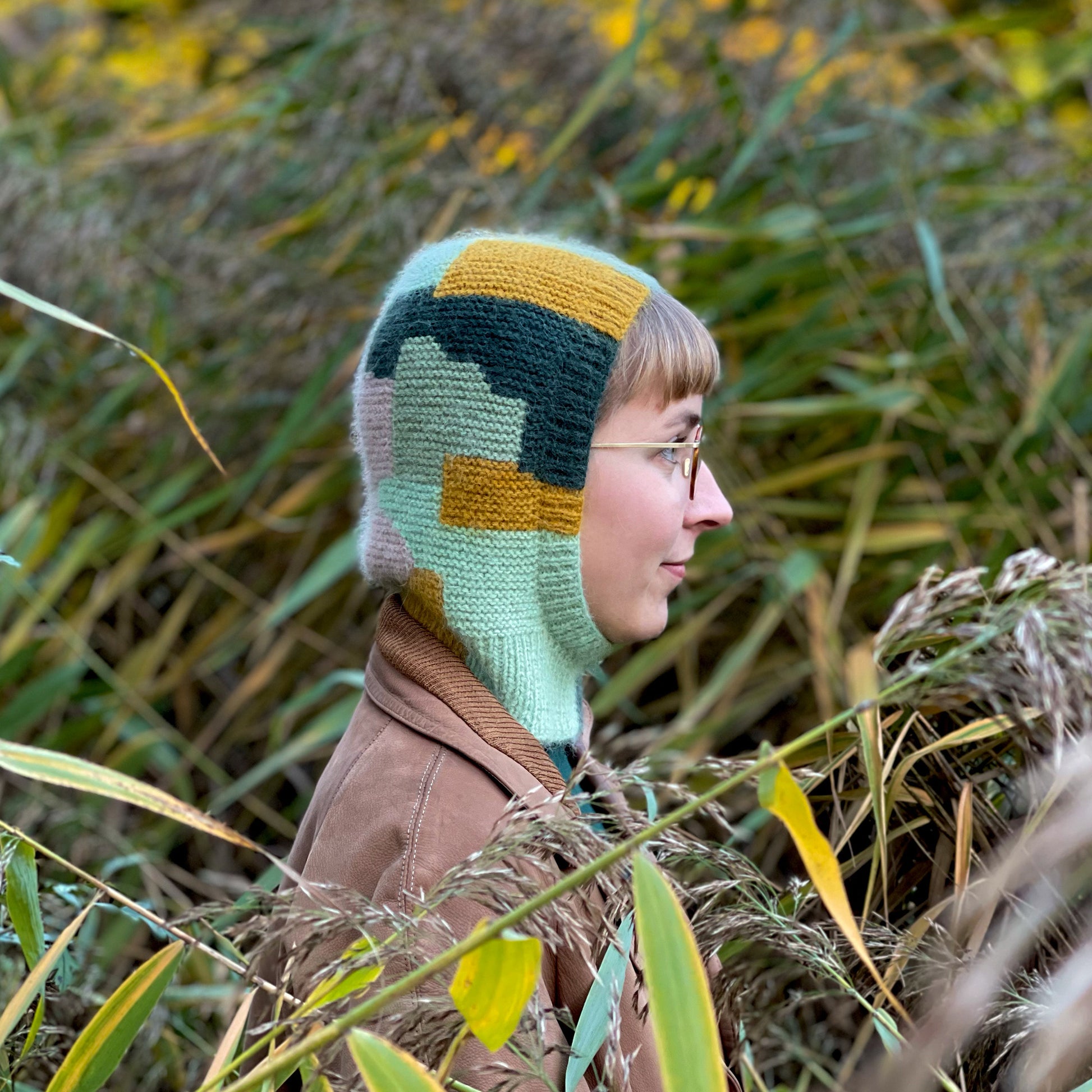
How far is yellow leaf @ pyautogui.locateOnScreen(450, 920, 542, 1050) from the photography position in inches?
26.3

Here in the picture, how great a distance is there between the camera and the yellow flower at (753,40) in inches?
115

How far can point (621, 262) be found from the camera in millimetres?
1350

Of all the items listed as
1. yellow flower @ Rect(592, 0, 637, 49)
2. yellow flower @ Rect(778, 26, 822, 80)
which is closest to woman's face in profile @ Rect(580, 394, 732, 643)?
yellow flower @ Rect(778, 26, 822, 80)

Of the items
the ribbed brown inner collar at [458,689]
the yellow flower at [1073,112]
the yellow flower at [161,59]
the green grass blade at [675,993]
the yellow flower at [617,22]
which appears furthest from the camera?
the yellow flower at [1073,112]

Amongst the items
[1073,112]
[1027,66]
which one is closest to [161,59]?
[1027,66]

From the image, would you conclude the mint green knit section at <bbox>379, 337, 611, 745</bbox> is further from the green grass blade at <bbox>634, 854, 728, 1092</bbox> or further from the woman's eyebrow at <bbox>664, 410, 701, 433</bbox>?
the green grass blade at <bbox>634, 854, 728, 1092</bbox>

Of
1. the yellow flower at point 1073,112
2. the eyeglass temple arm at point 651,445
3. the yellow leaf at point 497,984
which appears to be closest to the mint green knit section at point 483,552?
the eyeglass temple arm at point 651,445

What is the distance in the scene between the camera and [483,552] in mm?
1201

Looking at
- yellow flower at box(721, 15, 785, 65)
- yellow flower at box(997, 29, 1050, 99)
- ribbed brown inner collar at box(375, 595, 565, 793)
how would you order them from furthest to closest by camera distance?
yellow flower at box(997, 29, 1050, 99) → yellow flower at box(721, 15, 785, 65) → ribbed brown inner collar at box(375, 595, 565, 793)

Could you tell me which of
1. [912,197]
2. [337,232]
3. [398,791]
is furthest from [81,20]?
[398,791]

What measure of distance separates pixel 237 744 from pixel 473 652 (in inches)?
58.5

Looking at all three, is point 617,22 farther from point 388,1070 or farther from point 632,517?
point 388,1070

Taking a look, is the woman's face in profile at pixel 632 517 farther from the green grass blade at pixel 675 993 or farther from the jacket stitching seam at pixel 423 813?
the green grass blade at pixel 675 993

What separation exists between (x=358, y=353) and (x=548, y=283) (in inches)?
50.4
